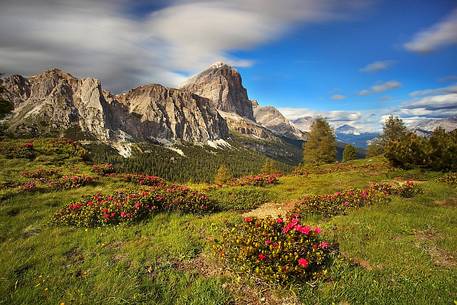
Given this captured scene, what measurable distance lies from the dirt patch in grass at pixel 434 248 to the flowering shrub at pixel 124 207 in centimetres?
960

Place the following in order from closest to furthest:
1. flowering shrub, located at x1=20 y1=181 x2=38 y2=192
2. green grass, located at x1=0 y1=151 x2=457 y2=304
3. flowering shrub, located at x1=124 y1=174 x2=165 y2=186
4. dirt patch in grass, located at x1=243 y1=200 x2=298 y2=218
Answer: green grass, located at x1=0 y1=151 x2=457 y2=304 < dirt patch in grass, located at x1=243 y1=200 x2=298 y2=218 < flowering shrub, located at x1=20 y1=181 x2=38 y2=192 < flowering shrub, located at x1=124 y1=174 x2=165 y2=186

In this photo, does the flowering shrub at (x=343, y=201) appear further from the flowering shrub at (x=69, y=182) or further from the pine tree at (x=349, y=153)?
the pine tree at (x=349, y=153)

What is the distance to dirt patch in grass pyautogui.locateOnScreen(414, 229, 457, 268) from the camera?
9.08m

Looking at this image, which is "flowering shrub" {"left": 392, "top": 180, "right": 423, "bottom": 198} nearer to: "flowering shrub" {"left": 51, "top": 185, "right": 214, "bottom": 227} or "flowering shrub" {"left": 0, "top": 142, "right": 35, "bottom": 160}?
"flowering shrub" {"left": 51, "top": 185, "right": 214, "bottom": 227}

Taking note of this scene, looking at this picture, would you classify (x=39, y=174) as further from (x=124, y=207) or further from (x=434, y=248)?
(x=434, y=248)

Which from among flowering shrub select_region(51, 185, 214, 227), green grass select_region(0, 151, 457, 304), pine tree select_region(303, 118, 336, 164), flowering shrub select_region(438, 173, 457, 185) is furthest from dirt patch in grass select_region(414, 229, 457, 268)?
pine tree select_region(303, 118, 336, 164)

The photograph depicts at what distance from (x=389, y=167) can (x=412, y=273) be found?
24.6 meters

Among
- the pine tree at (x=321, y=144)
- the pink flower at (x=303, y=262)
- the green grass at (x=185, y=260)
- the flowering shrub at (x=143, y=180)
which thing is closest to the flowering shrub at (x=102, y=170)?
the flowering shrub at (x=143, y=180)

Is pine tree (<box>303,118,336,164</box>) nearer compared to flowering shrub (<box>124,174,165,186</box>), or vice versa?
flowering shrub (<box>124,174,165,186</box>)

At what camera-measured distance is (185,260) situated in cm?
943

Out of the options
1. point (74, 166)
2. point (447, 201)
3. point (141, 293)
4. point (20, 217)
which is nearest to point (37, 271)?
point (141, 293)

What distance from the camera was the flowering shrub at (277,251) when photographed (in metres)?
7.93

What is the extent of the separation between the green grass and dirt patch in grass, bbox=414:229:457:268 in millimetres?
34

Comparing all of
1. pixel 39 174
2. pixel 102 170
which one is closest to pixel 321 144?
pixel 102 170
